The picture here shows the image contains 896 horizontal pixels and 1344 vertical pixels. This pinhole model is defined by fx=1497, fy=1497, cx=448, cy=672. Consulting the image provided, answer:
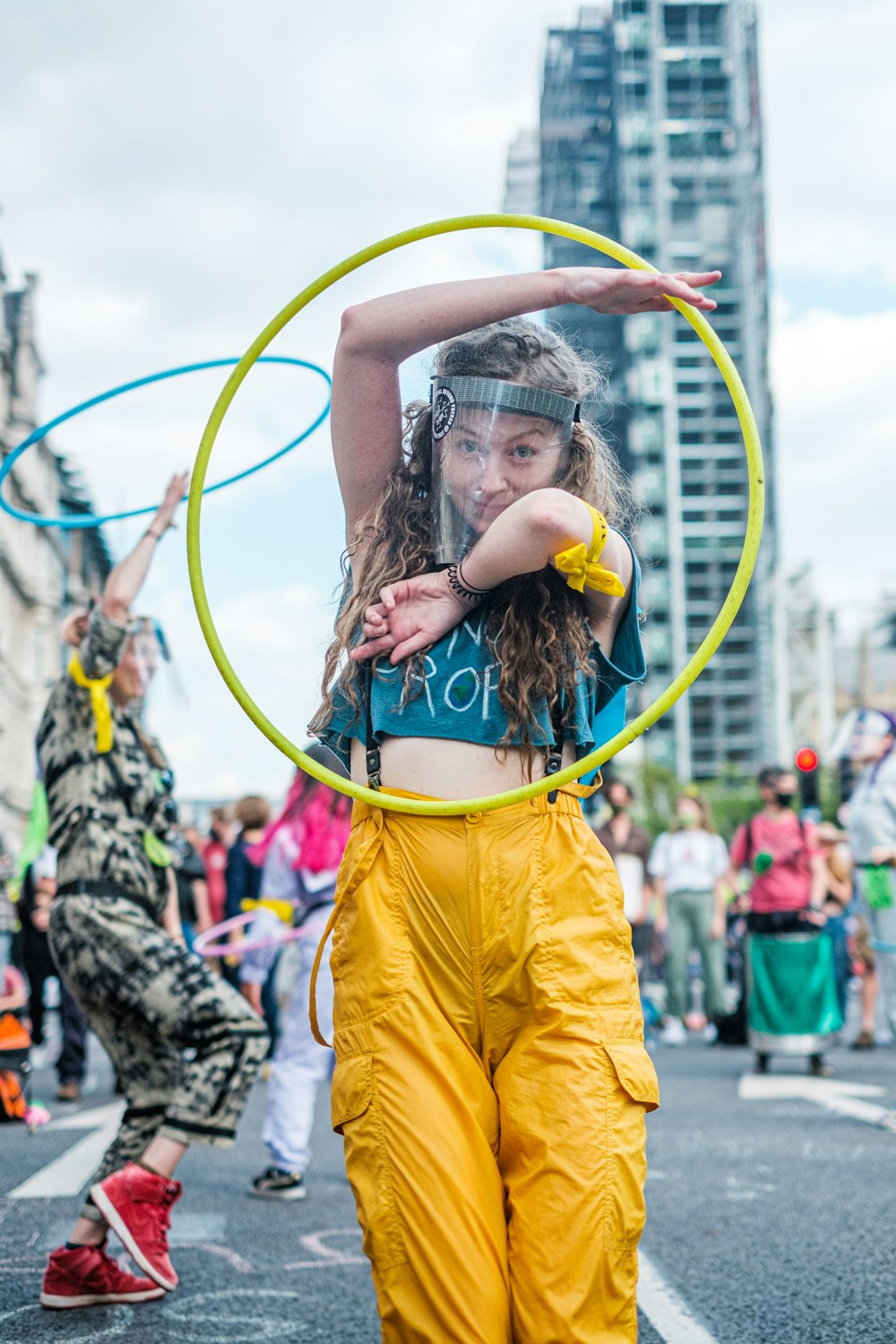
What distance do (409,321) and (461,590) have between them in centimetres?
49

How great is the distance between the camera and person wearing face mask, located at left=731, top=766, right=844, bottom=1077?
1001 centimetres

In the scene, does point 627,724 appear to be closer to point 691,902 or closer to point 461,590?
point 461,590

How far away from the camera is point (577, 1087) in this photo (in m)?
2.49

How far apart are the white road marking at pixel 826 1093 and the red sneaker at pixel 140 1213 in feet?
13.8

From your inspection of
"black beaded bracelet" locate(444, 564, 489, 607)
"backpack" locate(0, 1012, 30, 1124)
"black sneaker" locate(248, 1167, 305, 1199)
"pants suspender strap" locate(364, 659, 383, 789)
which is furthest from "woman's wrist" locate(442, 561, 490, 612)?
"backpack" locate(0, 1012, 30, 1124)

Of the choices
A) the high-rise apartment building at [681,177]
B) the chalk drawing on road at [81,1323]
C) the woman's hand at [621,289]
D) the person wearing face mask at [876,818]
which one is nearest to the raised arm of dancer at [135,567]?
the chalk drawing on road at [81,1323]

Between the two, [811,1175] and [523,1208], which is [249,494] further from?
[811,1175]

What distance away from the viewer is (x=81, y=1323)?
156 inches

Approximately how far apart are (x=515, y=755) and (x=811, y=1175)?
4024mm

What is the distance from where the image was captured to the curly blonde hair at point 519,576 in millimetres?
2707

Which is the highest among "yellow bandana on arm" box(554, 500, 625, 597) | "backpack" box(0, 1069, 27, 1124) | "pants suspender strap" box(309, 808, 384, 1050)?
"yellow bandana on arm" box(554, 500, 625, 597)

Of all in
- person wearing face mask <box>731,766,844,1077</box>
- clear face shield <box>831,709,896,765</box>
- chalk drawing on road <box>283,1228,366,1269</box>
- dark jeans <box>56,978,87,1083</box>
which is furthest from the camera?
person wearing face mask <box>731,766,844,1077</box>

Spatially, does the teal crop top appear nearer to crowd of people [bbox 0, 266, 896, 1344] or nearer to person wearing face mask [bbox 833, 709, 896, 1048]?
crowd of people [bbox 0, 266, 896, 1344]

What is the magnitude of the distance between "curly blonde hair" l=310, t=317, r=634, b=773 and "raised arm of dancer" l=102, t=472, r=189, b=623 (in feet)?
5.52
